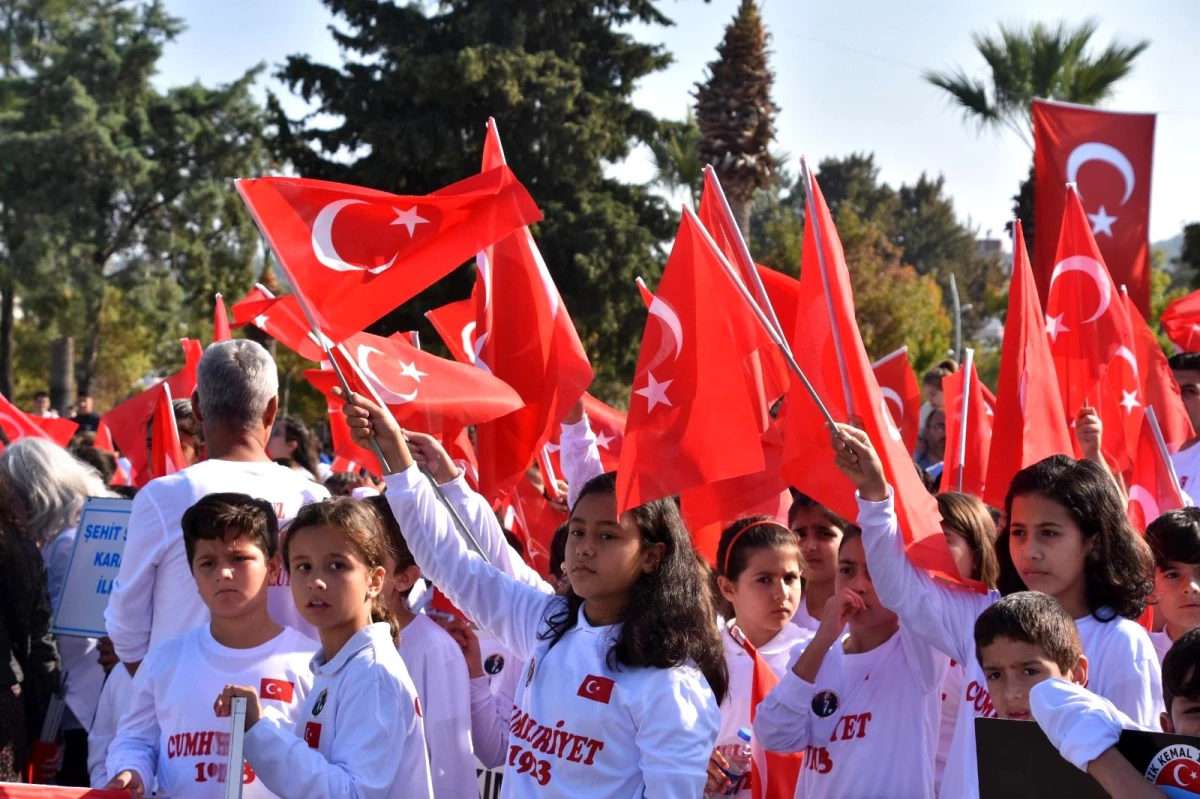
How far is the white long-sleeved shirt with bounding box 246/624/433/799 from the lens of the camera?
138 inches

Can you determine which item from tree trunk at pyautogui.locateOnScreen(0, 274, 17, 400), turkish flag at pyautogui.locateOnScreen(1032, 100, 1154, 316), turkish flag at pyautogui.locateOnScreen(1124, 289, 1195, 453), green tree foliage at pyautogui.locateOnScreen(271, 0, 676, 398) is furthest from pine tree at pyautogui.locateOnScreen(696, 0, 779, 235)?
tree trunk at pyautogui.locateOnScreen(0, 274, 17, 400)

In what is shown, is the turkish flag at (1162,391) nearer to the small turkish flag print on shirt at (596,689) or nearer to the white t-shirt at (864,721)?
the white t-shirt at (864,721)

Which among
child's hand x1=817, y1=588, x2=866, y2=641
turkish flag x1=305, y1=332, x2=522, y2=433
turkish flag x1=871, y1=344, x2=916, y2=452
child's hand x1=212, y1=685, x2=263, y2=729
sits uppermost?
turkish flag x1=871, y1=344, x2=916, y2=452

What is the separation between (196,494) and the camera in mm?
4488

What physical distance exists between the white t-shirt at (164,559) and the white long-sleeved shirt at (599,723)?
0.96 metres

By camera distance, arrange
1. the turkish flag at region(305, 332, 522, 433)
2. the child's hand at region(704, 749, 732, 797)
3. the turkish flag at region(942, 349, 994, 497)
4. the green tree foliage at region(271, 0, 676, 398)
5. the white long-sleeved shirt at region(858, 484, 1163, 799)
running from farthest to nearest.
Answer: the green tree foliage at region(271, 0, 676, 398) < the turkish flag at region(942, 349, 994, 497) < the turkish flag at region(305, 332, 522, 433) < the child's hand at region(704, 749, 732, 797) < the white long-sleeved shirt at region(858, 484, 1163, 799)

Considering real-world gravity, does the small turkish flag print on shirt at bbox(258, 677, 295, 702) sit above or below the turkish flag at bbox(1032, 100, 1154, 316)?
below

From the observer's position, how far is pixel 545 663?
3658 mm

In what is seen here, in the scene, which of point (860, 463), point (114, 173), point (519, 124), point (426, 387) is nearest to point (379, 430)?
point (426, 387)

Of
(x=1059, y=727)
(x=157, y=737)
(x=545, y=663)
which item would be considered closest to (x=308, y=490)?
(x=157, y=737)

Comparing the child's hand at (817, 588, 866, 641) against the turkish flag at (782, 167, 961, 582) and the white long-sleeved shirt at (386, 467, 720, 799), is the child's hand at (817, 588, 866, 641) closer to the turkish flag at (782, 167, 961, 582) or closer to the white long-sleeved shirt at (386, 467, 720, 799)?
the turkish flag at (782, 167, 961, 582)

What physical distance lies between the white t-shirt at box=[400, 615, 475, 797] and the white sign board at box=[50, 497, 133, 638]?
1367mm

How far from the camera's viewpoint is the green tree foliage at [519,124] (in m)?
27.0

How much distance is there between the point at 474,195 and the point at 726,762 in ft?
6.35
